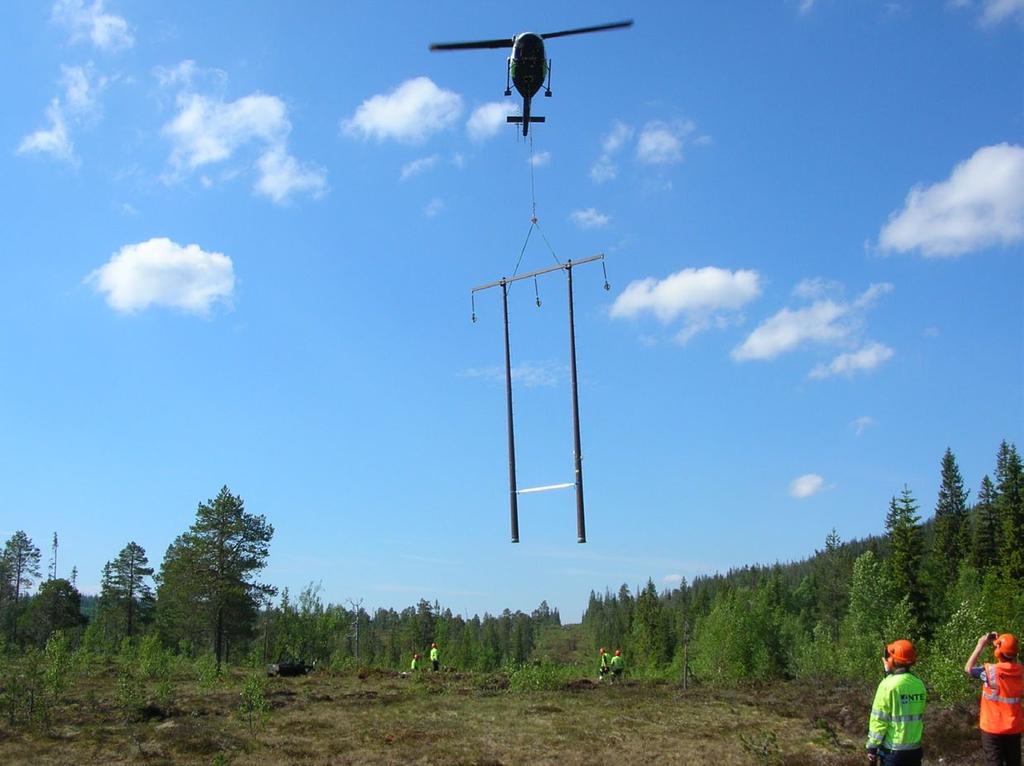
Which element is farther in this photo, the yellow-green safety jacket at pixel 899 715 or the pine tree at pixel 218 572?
the pine tree at pixel 218 572

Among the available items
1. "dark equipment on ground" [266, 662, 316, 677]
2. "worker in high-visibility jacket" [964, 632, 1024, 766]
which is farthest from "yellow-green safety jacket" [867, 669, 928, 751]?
"dark equipment on ground" [266, 662, 316, 677]

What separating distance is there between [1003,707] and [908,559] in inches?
2337

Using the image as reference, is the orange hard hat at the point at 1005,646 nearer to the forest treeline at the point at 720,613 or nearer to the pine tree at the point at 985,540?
the forest treeline at the point at 720,613

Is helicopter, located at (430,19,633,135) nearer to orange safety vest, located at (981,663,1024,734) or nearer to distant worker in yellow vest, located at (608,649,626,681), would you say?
orange safety vest, located at (981,663,1024,734)

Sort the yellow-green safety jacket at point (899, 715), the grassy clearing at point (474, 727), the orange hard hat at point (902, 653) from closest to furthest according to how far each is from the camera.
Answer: the yellow-green safety jacket at point (899, 715) → the orange hard hat at point (902, 653) → the grassy clearing at point (474, 727)

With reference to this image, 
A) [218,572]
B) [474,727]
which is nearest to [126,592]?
[218,572]

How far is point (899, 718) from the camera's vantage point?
852cm

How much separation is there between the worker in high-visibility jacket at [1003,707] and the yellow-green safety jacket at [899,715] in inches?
60.7

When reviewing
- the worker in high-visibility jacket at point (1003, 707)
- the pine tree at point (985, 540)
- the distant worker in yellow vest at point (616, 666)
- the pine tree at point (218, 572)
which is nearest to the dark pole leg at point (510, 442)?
the worker in high-visibility jacket at point (1003, 707)

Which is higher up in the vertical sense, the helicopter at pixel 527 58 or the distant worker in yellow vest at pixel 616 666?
the helicopter at pixel 527 58

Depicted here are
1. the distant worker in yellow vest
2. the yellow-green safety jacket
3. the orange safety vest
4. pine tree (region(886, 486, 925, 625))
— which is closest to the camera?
the yellow-green safety jacket

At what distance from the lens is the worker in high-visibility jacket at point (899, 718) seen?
8.52 m

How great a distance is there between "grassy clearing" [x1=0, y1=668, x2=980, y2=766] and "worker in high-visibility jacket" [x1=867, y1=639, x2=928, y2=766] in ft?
26.4

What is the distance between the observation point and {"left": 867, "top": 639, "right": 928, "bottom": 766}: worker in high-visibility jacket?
28.0ft
